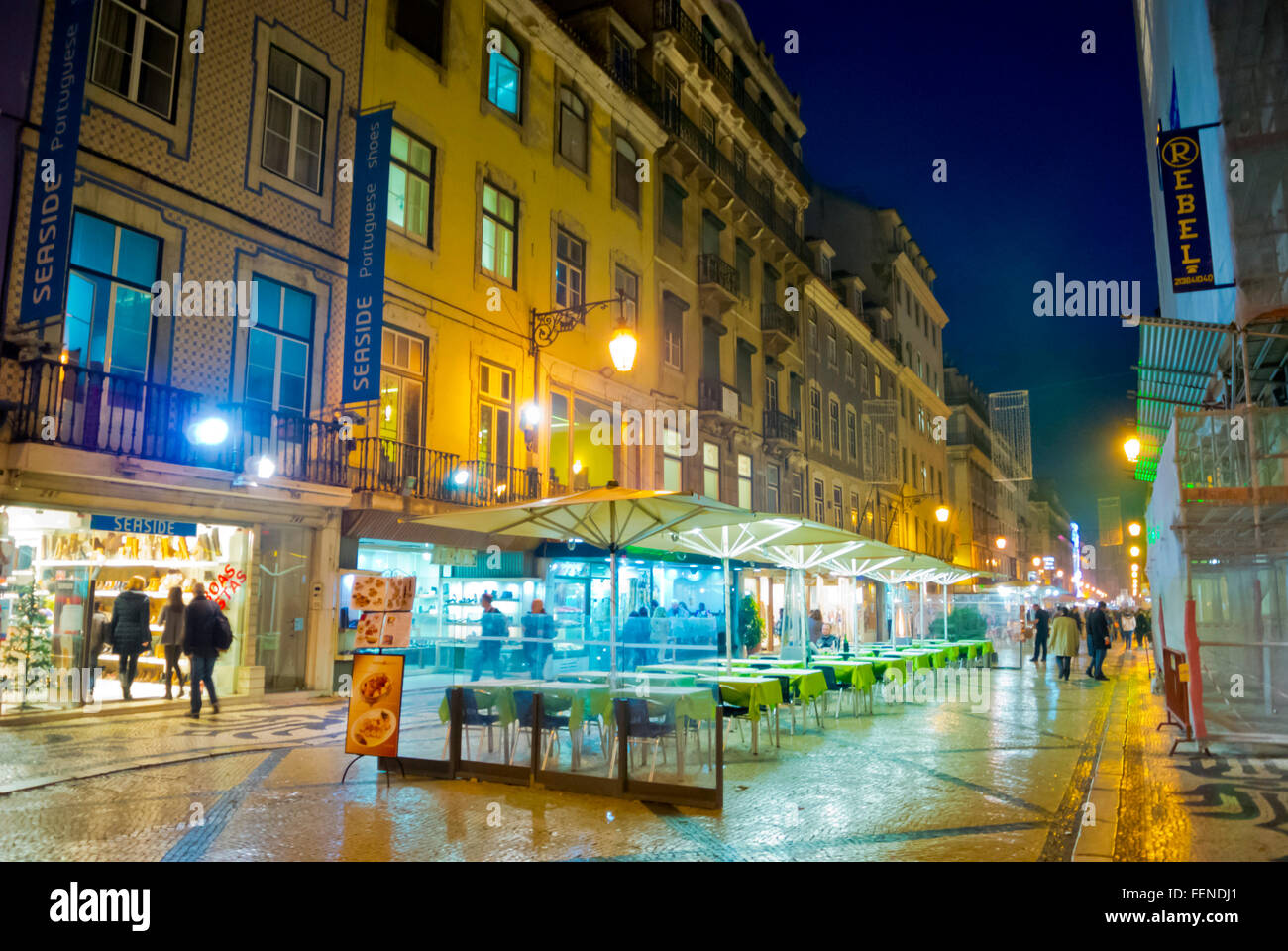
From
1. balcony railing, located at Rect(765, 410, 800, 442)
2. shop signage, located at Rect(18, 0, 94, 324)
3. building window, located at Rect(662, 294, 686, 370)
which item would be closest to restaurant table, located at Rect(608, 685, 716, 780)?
shop signage, located at Rect(18, 0, 94, 324)

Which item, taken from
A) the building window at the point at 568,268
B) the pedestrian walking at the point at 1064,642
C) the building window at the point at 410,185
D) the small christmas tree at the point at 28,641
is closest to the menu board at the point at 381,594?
the small christmas tree at the point at 28,641

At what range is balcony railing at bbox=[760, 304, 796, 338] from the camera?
31528mm

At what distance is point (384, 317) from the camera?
17062 millimetres

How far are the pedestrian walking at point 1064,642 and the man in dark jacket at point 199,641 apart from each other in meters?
19.0

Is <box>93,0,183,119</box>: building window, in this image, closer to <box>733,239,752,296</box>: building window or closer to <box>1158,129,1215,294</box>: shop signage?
<box>1158,129,1215,294</box>: shop signage

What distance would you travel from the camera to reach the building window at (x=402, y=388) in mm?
17109

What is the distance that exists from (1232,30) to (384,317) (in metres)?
13.8

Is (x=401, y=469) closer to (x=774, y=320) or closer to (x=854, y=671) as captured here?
(x=854, y=671)

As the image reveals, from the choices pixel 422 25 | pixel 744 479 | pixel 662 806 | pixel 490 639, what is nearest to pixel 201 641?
pixel 490 639

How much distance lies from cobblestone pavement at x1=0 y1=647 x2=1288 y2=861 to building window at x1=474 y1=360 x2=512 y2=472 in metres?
8.29

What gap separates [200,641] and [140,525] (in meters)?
1.88

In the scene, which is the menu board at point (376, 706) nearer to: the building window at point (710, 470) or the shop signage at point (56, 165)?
the shop signage at point (56, 165)

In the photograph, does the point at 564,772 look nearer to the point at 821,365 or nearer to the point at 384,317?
the point at 384,317
